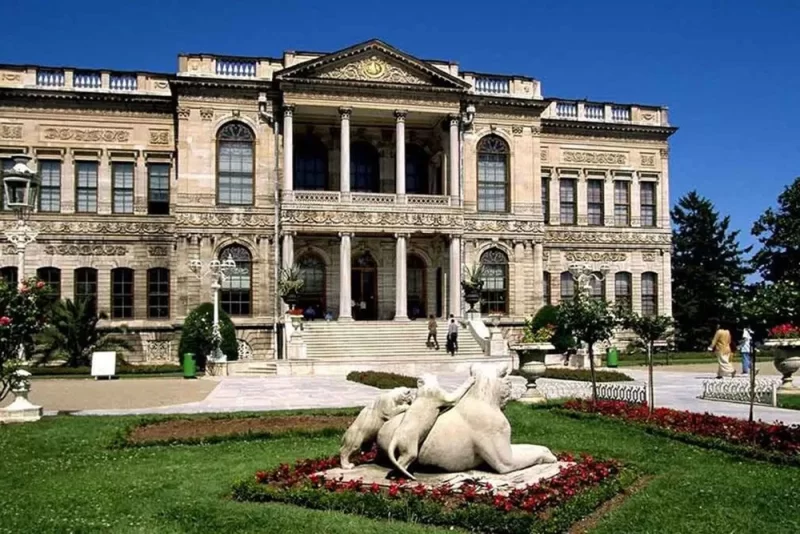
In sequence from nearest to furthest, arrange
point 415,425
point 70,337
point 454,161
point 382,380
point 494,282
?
1. point 415,425
2. point 382,380
3. point 70,337
4. point 454,161
5. point 494,282

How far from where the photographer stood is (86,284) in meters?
35.7

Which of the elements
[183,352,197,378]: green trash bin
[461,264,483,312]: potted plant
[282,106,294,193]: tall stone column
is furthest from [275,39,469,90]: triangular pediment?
[183,352,197,378]: green trash bin

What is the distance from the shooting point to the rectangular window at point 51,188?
117 feet

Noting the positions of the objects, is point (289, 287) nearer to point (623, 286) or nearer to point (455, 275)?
point (455, 275)

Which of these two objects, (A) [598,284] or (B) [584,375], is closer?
→ (B) [584,375]

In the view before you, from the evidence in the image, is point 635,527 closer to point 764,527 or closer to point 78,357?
point 764,527

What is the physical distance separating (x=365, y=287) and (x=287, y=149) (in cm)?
756

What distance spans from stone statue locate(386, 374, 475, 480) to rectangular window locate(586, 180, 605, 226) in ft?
115

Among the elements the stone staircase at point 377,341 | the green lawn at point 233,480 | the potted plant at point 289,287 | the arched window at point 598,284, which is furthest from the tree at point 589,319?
the arched window at point 598,284

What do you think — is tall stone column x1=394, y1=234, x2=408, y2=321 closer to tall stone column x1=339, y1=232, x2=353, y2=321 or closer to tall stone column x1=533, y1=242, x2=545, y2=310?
tall stone column x1=339, y1=232, x2=353, y2=321

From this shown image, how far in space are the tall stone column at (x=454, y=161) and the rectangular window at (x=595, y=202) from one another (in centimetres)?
881

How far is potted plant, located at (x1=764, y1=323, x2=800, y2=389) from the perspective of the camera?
18484 millimetres

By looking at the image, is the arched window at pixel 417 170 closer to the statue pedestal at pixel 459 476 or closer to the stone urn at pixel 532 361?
the stone urn at pixel 532 361

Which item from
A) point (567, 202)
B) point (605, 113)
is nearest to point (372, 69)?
point (567, 202)
